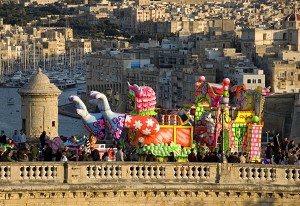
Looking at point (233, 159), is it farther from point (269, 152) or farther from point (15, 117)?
point (15, 117)

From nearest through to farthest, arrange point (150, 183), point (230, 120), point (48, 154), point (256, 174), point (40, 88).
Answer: point (150, 183) → point (256, 174) → point (48, 154) → point (40, 88) → point (230, 120)

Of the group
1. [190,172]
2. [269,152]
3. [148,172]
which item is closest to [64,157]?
[148,172]

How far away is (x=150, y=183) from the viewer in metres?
16.7

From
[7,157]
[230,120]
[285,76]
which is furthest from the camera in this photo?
[285,76]

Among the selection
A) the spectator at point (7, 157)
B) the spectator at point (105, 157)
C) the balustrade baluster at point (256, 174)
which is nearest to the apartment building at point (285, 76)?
the spectator at point (105, 157)

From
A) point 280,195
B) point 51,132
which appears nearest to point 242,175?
point 280,195

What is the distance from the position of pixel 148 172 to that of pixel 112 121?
419cm

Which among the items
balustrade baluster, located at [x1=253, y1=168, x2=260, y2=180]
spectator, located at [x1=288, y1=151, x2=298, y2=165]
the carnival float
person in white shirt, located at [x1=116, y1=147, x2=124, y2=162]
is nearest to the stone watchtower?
the carnival float

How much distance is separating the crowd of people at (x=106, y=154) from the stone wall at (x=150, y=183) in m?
0.60

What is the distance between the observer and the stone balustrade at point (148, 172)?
1656 centimetres

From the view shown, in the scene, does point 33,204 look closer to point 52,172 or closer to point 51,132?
point 52,172

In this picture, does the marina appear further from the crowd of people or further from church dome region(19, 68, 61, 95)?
the crowd of people

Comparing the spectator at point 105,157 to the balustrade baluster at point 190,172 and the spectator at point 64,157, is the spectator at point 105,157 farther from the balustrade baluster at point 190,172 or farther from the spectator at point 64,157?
the balustrade baluster at point 190,172

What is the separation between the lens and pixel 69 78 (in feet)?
413
